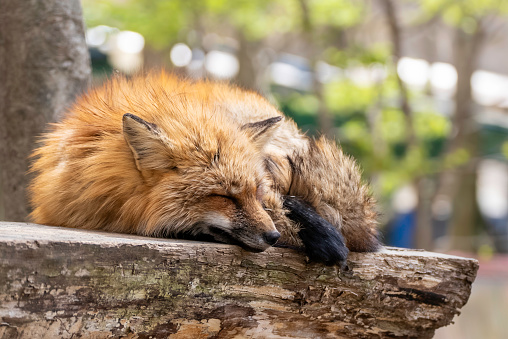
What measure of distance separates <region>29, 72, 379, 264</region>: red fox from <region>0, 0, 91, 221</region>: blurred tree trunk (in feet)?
2.91

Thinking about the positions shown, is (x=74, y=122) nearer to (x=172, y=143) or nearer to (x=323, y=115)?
→ (x=172, y=143)

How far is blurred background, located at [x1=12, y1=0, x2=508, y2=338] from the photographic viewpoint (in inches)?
303

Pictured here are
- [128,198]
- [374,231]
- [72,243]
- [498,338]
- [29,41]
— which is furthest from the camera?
[498,338]

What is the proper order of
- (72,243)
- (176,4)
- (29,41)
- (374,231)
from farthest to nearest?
(176,4) → (29,41) → (374,231) → (72,243)

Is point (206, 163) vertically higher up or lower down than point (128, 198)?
higher up

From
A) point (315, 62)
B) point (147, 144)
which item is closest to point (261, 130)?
point (147, 144)

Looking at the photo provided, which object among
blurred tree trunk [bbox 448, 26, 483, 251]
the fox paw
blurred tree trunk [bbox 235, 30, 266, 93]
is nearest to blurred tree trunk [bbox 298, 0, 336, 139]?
blurred tree trunk [bbox 235, 30, 266, 93]

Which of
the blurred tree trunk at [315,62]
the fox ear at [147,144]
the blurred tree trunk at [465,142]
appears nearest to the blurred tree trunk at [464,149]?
the blurred tree trunk at [465,142]

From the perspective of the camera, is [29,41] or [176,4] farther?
[176,4]

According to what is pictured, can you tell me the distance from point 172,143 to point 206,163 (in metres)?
0.20

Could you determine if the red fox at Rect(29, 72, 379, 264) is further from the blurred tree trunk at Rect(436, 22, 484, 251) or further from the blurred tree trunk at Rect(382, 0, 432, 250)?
the blurred tree trunk at Rect(436, 22, 484, 251)

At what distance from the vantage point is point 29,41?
387 centimetres

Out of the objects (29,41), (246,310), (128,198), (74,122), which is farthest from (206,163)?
(29,41)

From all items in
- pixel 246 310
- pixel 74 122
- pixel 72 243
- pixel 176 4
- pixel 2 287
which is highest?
pixel 176 4
